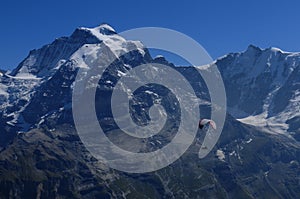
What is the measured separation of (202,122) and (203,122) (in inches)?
22.2

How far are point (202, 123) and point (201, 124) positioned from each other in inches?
26.5

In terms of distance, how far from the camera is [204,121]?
600 feet

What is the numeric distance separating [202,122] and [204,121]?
4.21ft

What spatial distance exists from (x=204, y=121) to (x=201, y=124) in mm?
1331

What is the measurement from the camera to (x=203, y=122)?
18338 centimetres

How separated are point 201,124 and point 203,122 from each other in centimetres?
90

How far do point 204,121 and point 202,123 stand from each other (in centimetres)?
121

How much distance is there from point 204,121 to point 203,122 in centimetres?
75

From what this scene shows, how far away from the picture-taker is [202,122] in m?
184

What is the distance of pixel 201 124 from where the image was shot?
183125mm
